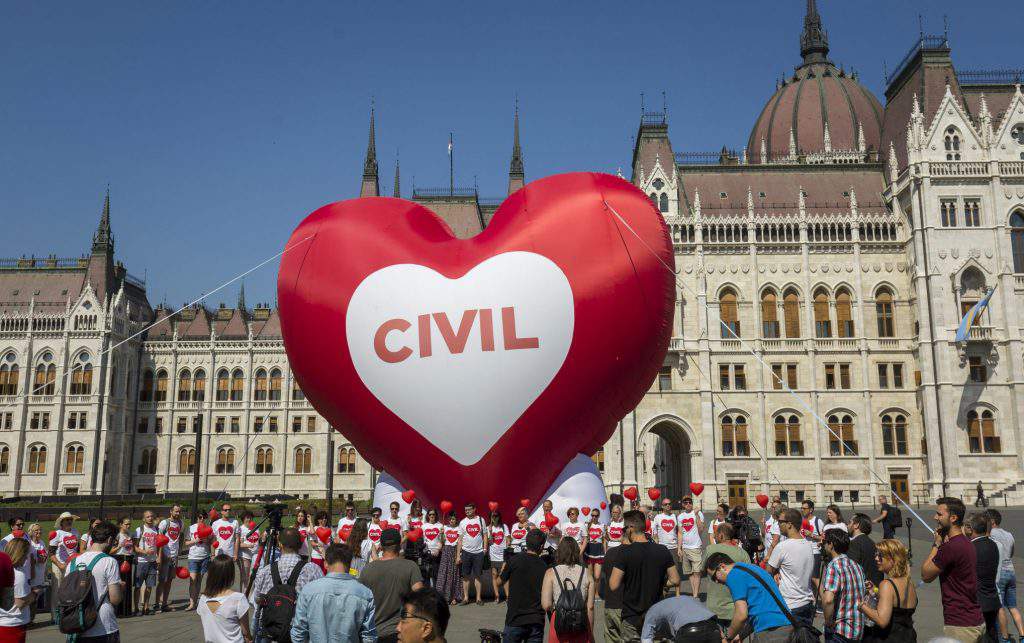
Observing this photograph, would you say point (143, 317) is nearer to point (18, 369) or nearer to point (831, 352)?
point (18, 369)

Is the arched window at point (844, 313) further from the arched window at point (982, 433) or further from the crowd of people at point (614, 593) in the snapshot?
the crowd of people at point (614, 593)

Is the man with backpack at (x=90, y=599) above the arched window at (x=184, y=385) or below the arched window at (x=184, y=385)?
below

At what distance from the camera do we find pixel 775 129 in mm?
57781

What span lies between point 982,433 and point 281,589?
1736 inches

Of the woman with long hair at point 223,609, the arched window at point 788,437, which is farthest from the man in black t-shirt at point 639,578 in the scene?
the arched window at point 788,437

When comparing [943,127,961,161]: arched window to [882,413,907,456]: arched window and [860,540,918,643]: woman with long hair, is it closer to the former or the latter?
[882,413,907,456]: arched window

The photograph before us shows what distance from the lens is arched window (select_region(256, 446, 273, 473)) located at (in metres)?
59.7

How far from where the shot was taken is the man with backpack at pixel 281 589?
6.45m

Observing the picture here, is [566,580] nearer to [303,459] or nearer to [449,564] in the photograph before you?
[449,564]

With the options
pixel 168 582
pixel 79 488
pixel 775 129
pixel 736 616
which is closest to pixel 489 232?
pixel 168 582

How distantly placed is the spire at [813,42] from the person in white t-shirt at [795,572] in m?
66.4

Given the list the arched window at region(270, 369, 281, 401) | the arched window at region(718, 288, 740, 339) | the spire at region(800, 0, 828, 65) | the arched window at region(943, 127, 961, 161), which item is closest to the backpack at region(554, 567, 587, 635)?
the arched window at region(718, 288, 740, 339)

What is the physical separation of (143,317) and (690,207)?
45.7 meters

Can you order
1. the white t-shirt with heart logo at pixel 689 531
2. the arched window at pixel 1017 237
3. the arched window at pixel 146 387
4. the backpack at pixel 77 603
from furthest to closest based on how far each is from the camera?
the arched window at pixel 146 387 < the arched window at pixel 1017 237 < the white t-shirt with heart logo at pixel 689 531 < the backpack at pixel 77 603
